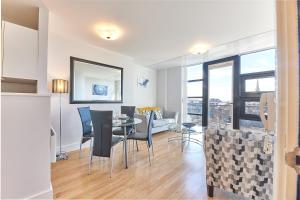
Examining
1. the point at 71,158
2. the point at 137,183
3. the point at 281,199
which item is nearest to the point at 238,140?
the point at 281,199

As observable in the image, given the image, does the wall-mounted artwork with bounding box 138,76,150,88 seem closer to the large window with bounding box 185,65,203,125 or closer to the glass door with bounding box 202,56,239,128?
the large window with bounding box 185,65,203,125

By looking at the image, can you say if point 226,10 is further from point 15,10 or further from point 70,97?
point 70,97

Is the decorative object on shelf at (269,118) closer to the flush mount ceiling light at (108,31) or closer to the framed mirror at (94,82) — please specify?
the flush mount ceiling light at (108,31)

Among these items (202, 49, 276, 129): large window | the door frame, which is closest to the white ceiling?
(202, 49, 276, 129): large window

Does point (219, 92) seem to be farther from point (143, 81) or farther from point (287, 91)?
point (287, 91)

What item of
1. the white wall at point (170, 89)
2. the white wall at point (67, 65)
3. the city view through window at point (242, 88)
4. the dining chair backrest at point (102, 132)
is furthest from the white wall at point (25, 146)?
the white wall at point (170, 89)

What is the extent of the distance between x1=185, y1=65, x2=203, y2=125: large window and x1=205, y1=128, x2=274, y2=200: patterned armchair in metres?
4.03

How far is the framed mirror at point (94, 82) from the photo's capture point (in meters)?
3.71

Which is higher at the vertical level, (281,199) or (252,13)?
(252,13)

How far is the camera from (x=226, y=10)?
2.44 metres

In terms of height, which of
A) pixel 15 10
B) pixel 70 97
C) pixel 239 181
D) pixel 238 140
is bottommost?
pixel 239 181

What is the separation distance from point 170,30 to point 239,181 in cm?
257

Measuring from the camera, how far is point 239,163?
1.76m

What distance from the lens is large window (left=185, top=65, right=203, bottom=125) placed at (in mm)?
5903
